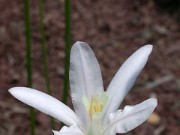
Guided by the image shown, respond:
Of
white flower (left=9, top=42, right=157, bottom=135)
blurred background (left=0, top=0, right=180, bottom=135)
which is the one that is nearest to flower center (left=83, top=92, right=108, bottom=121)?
white flower (left=9, top=42, right=157, bottom=135)

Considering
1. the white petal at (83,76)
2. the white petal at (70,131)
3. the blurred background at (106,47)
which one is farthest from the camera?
the blurred background at (106,47)

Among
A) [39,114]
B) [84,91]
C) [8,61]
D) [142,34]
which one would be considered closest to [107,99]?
[84,91]

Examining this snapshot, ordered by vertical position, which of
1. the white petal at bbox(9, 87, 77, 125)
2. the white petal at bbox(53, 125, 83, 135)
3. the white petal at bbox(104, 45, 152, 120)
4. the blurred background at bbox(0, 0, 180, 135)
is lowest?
the white petal at bbox(53, 125, 83, 135)

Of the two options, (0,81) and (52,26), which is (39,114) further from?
(52,26)

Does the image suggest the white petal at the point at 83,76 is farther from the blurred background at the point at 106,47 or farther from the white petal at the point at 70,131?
the blurred background at the point at 106,47

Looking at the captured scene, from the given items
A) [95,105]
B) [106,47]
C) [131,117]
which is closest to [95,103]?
[95,105]

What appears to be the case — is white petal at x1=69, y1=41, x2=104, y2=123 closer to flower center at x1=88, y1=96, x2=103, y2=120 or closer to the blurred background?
flower center at x1=88, y1=96, x2=103, y2=120

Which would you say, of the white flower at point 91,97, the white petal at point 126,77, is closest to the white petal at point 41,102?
the white flower at point 91,97
